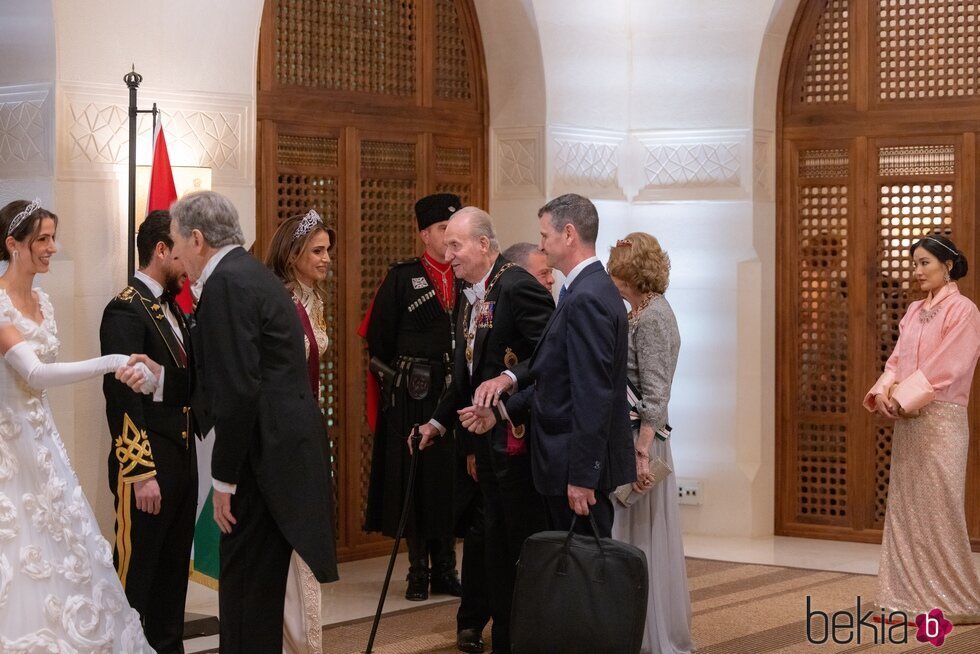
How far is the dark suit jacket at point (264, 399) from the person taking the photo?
3.93 m

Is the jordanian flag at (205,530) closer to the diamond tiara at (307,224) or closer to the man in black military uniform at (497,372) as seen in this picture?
the man in black military uniform at (497,372)

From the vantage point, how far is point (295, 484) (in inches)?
160

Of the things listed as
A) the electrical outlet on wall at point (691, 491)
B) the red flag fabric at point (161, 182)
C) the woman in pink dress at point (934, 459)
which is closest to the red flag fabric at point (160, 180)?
the red flag fabric at point (161, 182)

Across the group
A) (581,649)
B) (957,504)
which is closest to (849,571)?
(957,504)

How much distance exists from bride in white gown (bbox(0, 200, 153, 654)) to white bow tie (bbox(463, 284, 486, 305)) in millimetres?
1343

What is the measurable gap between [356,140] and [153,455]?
2.98 meters

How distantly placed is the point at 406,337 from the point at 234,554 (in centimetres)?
256

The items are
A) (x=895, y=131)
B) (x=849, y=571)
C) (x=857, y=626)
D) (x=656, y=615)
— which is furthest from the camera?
(x=895, y=131)

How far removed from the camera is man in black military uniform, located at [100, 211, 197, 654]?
4.80 meters

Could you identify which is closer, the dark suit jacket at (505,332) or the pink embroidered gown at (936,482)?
the dark suit jacket at (505,332)

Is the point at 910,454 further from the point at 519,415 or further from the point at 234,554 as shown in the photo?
the point at 234,554

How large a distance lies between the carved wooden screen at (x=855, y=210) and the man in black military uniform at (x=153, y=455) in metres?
4.37

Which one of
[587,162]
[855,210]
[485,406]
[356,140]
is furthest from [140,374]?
[855,210]

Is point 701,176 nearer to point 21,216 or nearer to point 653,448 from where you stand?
point 653,448
